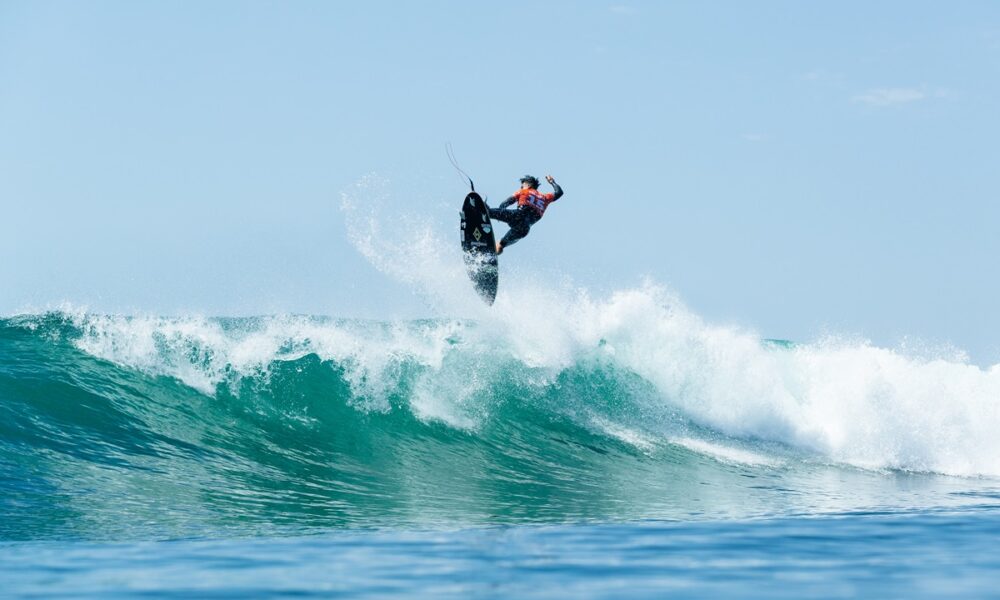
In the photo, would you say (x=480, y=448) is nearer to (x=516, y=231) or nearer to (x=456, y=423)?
(x=456, y=423)

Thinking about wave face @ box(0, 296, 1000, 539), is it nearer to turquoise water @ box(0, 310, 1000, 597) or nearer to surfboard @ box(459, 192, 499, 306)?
turquoise water @ box(0, 310, 1000, 597)

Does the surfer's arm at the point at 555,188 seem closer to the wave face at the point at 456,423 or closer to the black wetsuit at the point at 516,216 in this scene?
the black wetsuit at the point at 516,216

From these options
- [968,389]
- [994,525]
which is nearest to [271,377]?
[994,525]

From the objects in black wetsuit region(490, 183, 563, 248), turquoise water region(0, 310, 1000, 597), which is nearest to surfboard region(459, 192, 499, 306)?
black wetsuit region(490, 183, 563, 248)

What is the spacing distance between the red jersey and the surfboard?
0.42 m

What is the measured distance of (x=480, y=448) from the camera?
36.7 ft

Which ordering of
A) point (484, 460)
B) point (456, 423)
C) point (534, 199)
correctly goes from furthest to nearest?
point (534, 199), point (456, 423), point (484, 460)

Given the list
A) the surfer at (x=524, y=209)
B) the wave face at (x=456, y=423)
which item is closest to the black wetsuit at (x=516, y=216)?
the surfer at (x=524, y=209)

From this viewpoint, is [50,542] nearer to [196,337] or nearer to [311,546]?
[311,546]

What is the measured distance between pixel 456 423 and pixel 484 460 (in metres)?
1.26

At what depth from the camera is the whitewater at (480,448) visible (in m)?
5.96

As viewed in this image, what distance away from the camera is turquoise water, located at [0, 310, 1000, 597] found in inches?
214

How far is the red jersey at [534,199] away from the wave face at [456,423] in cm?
192

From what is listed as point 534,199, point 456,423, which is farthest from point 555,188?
point 456,423
